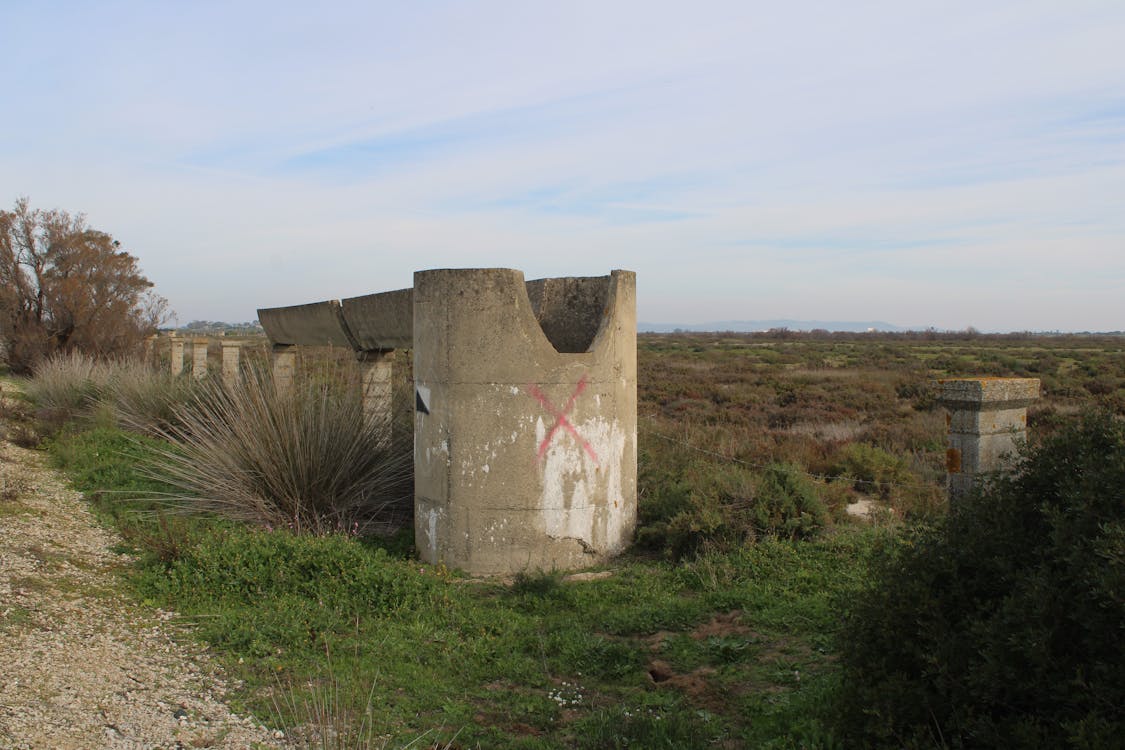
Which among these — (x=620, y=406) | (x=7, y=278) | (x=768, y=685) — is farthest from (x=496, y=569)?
(x=7, y=278)

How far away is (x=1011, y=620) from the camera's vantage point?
268 centimetres

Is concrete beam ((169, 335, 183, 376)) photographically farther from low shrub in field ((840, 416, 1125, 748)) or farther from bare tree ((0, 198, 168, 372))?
low shrub in field ((840, 416, 1125, 748))

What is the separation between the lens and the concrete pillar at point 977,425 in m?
5.57

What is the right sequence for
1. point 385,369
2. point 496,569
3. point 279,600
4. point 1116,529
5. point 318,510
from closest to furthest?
point 1116,529 → point 279,600 → point 496,569 → point 318,510 → point 385,369

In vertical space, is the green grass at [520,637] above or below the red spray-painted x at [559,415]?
below

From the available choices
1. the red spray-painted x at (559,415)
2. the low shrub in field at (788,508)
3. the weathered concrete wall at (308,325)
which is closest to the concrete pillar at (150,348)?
the weathered concrete wall at (308,325)

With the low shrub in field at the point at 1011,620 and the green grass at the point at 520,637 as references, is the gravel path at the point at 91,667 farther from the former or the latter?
the low shrub in field at the point at 1011,620

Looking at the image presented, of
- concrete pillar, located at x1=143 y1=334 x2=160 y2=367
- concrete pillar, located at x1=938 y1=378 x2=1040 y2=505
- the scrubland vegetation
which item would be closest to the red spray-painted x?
the scrubland vegetation

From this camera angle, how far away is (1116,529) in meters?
2.51

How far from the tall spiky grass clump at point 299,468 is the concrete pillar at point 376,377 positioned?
0.83 meters

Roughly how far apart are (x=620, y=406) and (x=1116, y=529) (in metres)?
4.49

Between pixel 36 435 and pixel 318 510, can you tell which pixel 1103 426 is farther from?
pixel 36 435

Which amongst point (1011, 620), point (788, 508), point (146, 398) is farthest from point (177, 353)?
point (1011, 620)

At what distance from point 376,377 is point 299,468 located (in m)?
2.25
